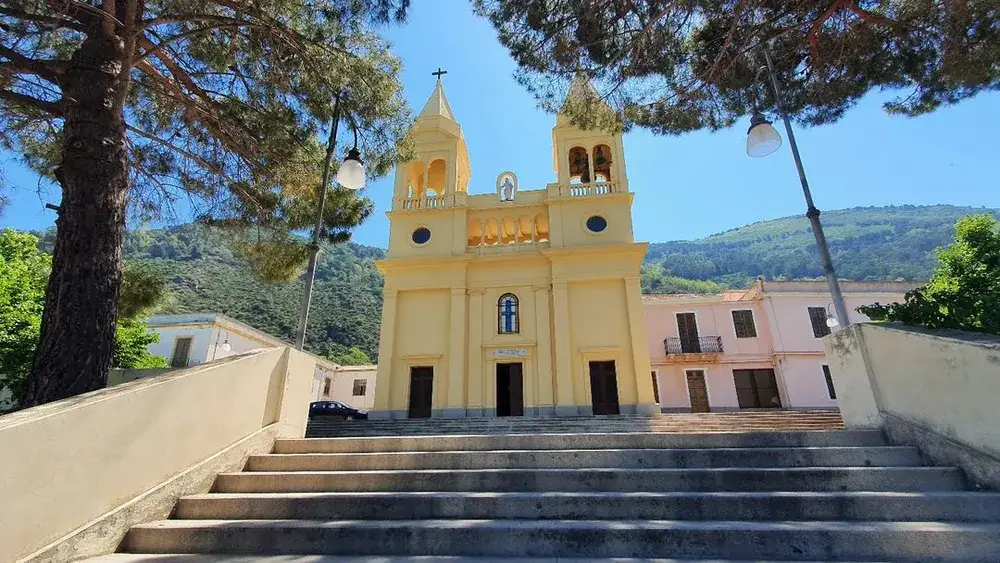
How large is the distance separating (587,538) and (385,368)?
1364cm

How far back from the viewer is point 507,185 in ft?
61.9

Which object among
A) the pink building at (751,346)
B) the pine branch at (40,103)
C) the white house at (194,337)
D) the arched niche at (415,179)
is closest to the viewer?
the pine branch at (40,103)

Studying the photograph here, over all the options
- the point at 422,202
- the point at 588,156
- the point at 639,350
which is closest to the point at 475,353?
the point at 639,350

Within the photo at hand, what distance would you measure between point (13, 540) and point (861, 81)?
10.2 metres

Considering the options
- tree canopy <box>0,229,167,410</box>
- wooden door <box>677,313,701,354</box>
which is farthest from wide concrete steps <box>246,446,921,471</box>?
wooden door <box>677,313,701,354</box>

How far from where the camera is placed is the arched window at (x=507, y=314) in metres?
16.3

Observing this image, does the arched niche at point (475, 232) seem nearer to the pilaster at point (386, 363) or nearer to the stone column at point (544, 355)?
the stone column at point (544, 355)

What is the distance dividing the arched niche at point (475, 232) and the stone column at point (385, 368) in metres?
4.02

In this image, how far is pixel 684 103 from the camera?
7359 mm

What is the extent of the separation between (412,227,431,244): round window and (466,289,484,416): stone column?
2.86 m

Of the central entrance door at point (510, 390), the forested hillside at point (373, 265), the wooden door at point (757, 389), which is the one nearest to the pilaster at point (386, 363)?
the forested hillside at point (373, 265)

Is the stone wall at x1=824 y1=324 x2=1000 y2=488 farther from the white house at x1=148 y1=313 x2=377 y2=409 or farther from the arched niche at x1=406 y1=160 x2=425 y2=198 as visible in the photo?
the white house at x1=148 y1=313 x2=377 y2=409

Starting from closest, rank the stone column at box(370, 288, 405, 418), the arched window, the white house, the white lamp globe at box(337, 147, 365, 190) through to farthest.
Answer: the white lamp globe at box(337, 147, 365, 190) → the stone column at box(370, 288, 405, 418) → the arched window → the white house

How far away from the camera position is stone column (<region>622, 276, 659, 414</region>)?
14284mm
